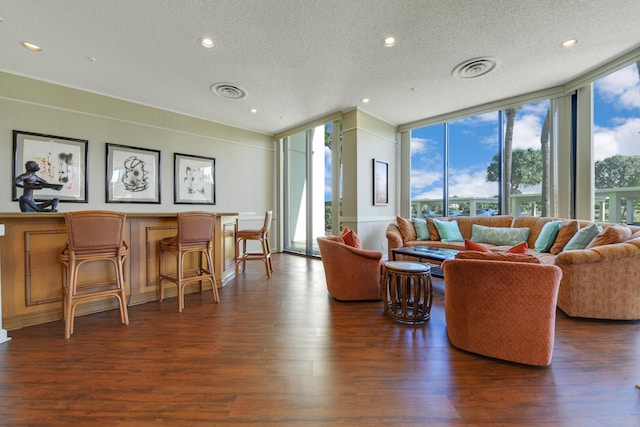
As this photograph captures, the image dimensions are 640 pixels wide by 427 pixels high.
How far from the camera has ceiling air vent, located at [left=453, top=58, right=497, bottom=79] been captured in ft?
10.8

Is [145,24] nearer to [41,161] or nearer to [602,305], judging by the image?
[41,161]

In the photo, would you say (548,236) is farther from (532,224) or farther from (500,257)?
(500,257)

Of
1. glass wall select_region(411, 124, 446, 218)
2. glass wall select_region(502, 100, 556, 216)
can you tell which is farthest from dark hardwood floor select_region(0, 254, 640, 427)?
glass wall select_region(411, 124, 446, 218)

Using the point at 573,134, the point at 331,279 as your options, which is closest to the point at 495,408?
the point at 331,279

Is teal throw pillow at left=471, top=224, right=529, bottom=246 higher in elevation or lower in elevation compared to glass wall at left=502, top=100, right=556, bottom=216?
lower

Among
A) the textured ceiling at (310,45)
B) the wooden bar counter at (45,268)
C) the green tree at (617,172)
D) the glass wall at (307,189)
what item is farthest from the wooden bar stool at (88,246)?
the green tree at (617,172)

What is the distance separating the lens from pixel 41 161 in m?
3.70

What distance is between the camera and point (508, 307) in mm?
1767

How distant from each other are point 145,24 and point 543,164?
19.4ft

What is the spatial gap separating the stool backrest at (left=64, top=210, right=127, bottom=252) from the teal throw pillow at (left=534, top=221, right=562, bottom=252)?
16.6ft

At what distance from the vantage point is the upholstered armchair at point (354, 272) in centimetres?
295

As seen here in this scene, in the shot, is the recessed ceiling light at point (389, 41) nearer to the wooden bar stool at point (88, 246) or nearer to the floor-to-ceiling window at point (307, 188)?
the floor-to-ceiling window at point (307, 188)

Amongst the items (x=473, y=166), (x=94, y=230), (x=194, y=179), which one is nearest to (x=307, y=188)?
(x=194, y=179)

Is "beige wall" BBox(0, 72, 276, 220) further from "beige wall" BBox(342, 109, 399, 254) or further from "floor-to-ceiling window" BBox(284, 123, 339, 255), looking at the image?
"beige wall" BBox(342, 109, 399, 254)
